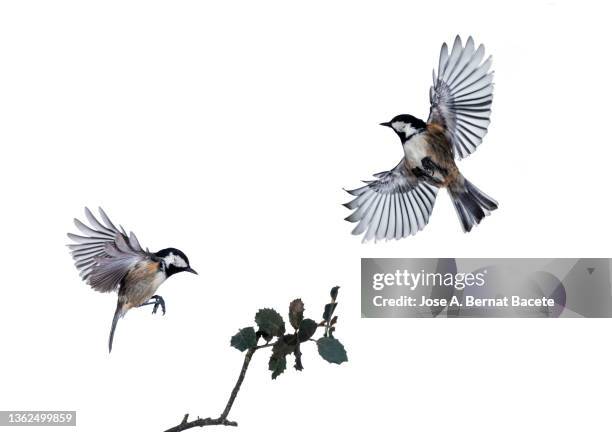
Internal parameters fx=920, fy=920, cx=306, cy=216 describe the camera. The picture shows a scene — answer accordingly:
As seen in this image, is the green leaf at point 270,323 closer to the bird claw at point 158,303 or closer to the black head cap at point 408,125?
the bird claw at point 158,303

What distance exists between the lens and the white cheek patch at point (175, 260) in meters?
1.84

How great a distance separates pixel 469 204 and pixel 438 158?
12 cm

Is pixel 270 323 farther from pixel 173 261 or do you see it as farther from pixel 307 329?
pixel 173 261

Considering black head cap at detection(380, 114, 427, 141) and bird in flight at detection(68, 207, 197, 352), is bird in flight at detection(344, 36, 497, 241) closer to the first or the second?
black head cap at detection(380, 114, 427, 141)

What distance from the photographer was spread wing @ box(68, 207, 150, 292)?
1.83 meters

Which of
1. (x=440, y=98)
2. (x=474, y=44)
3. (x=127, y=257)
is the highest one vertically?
(x=474, y=44)

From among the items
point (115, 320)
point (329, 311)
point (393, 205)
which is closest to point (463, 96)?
point (393, 205)

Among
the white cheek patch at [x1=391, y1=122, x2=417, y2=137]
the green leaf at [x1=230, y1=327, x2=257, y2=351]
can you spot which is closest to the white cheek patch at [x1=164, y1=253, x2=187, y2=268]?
the green leaf at [x1=230, y1=327, x2=257, y2=351]

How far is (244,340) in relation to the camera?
5.06ft

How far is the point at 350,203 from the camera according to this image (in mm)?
1948

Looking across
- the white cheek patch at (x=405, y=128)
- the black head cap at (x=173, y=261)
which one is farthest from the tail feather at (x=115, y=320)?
the white cheek patch at (x=405, y=128)

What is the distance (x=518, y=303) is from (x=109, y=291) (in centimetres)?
86

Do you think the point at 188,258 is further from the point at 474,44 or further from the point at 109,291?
the point at 474,44

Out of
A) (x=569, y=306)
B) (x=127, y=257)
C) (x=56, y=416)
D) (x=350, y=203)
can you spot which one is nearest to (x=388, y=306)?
(x=350, y=203)
